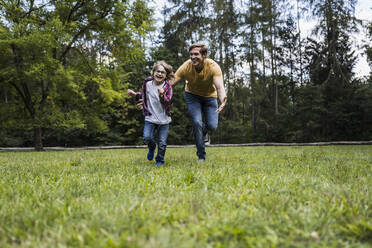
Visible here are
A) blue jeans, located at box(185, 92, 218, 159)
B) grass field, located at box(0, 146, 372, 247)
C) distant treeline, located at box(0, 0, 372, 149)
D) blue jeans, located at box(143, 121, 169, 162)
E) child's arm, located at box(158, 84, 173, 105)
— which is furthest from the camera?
distant treeline, located at box(0, 0, 372, 149)

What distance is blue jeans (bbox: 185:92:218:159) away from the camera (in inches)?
195

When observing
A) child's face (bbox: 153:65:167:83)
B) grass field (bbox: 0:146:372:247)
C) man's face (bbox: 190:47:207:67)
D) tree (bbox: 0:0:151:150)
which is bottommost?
grass field (bbox: 0:146:372:247)

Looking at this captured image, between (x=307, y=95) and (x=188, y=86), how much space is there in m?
18.7

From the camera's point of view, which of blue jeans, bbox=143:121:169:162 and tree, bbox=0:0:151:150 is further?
tree, bbox=0:0:151:150

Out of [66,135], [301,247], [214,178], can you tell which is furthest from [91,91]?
[301,247]

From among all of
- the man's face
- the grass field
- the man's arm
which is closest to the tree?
the man's face

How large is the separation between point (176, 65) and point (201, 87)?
18761 millimetres

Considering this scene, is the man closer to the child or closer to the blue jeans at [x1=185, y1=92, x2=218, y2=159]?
the blue jeans at [x1=185, y1=92, x2=218, y2=159]

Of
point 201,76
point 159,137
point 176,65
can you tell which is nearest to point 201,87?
point 201,76

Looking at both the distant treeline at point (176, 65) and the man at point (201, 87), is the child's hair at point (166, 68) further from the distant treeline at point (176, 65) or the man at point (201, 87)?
the distant treeline at point (176, 65)

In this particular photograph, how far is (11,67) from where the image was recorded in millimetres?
13031

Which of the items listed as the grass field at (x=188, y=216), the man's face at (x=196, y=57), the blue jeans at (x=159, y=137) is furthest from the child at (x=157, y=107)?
the grass field at (x=188, y=216)

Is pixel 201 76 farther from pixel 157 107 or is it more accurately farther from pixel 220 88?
pixel 157 107

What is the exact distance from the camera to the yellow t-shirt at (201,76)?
4.57 metres
